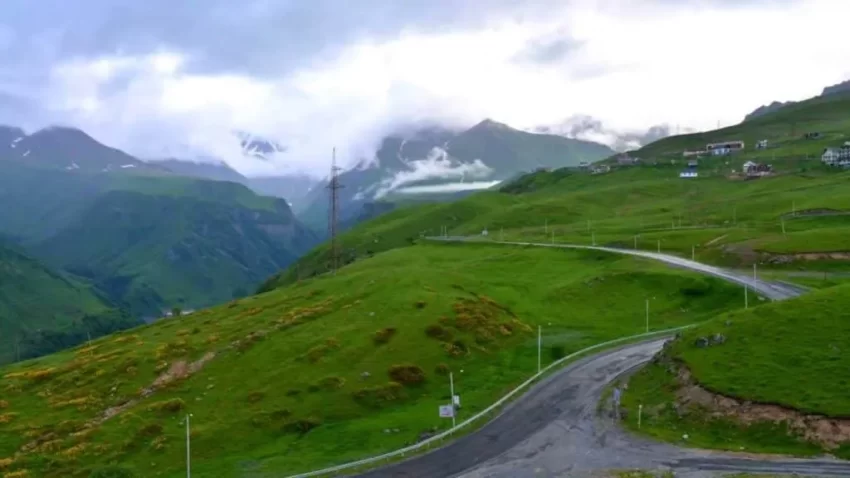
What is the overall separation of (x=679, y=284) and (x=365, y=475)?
6824 cm

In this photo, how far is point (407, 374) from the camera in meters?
74.1

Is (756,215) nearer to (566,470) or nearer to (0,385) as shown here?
(566,470)

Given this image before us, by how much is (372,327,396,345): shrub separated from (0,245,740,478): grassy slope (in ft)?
3.60

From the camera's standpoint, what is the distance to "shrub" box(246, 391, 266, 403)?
72.9m

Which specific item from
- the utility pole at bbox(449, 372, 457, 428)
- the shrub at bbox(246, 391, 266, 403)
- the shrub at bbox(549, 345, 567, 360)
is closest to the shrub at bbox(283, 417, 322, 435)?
the shrub at bbox(246, 391, 266, 403)

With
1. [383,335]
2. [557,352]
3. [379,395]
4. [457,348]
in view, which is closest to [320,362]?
[383,335]

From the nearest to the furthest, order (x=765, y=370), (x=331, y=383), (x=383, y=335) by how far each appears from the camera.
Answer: (x=765, y=370)
(x=331, y=383)
(x=383, y=335)

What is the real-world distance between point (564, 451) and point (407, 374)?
24.2 m

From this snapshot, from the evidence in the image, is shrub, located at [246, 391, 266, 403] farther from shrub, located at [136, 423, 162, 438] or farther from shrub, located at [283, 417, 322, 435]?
shrub, located at [136, 423, 162, 438]

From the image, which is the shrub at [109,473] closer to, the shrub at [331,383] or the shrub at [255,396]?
the shrub at [255,396]

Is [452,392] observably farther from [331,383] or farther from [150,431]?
[150,431]

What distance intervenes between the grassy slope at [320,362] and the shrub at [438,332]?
92cm

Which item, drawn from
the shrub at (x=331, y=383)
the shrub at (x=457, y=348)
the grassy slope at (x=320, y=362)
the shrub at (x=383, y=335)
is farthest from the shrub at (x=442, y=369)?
the shrub at (x=331, y=383)

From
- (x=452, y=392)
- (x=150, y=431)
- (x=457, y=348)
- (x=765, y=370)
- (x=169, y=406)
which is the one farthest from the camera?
(x=457, y=348)
